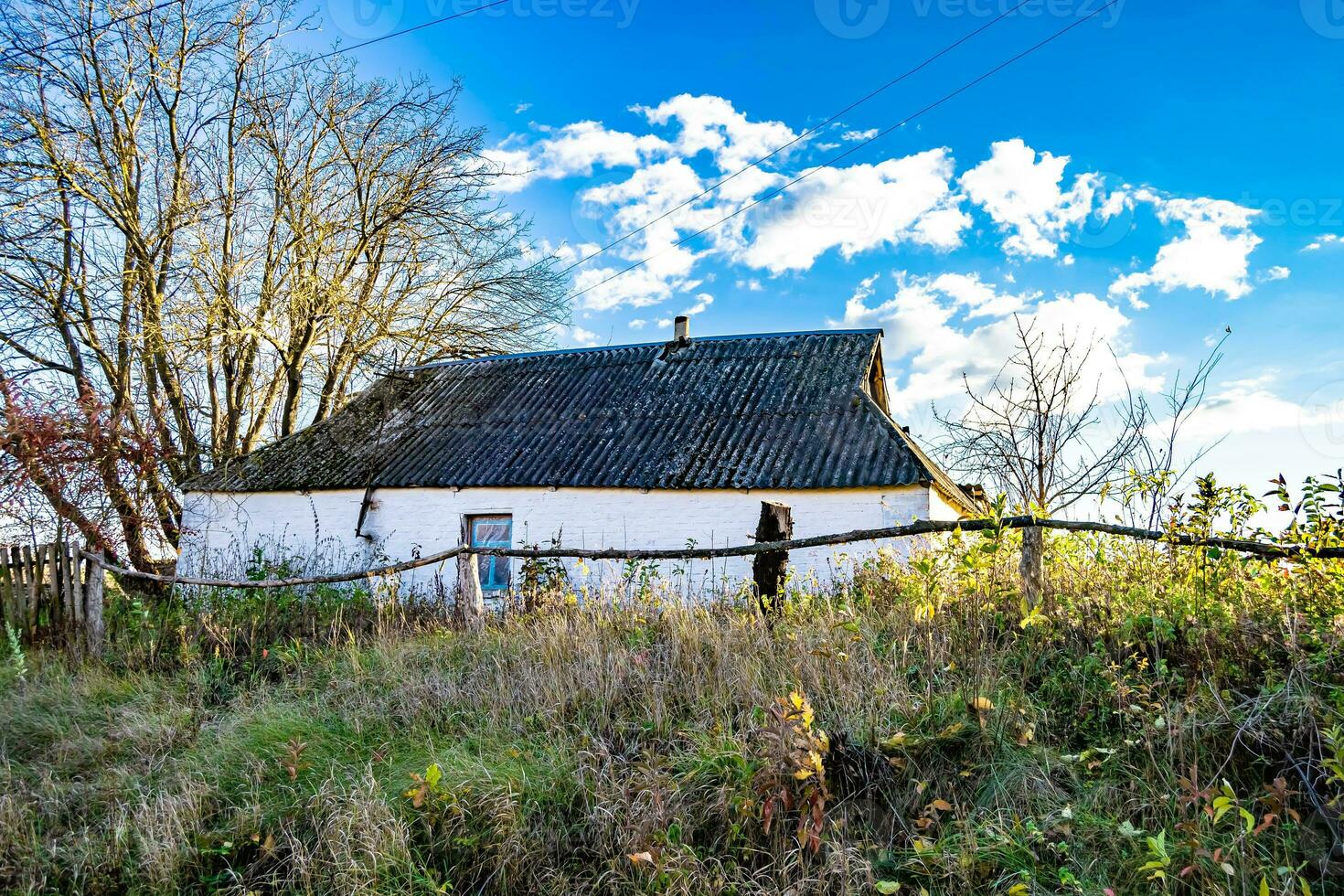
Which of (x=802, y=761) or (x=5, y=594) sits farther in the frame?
(x=5, y=594)

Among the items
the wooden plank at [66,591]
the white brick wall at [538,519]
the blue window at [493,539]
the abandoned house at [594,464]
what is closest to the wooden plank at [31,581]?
the wooden plank at [66,591]

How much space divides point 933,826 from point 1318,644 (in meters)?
2.18

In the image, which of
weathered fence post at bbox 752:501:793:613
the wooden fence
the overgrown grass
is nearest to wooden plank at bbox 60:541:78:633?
the wooden fence

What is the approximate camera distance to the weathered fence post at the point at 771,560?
662 centimetres

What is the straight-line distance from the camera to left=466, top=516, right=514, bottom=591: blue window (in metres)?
14.9

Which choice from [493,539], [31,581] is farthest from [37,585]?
[493,539]

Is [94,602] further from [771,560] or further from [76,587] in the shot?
[771,560]

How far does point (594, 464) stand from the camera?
14.6 metres

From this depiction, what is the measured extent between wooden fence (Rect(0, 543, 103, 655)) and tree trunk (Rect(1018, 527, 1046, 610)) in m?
9.21

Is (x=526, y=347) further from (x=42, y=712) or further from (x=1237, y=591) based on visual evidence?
(x=1237, y=591)

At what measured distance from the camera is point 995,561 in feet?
18.1

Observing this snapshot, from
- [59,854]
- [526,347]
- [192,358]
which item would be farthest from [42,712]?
[526,347]

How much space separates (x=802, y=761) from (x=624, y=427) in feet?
40.6

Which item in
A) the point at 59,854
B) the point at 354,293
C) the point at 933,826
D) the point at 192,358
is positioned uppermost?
the point at 354,293
